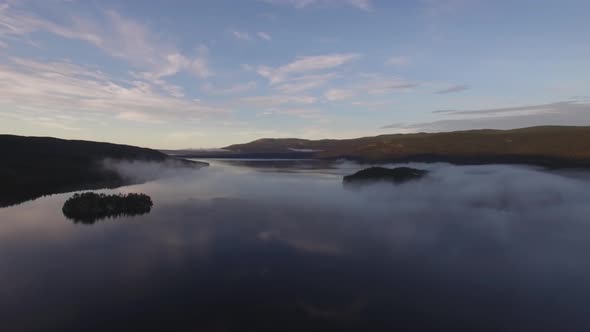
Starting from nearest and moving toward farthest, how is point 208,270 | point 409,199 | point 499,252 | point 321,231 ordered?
1. point 208,270
2. point 499,252
3. point 321,231
4. point 409,199

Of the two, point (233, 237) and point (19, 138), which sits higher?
point (19, 138)

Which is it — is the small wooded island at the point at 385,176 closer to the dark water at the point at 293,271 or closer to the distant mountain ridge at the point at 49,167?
the dark water at the point at 293,271

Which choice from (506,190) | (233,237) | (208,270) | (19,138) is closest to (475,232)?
(233,237)

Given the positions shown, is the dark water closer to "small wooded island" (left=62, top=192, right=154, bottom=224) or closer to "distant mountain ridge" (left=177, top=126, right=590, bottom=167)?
"small wooded island" (left=62, top=192, right=154, bottom=224)

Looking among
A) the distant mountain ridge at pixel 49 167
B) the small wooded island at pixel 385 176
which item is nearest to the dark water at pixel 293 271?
the distant mountain ridge at pixel 49 167

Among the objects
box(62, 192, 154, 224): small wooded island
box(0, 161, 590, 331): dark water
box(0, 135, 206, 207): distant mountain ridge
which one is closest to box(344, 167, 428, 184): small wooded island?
box(0, 161, 590, 331): dark water

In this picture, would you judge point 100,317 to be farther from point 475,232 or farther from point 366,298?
point 475,232
